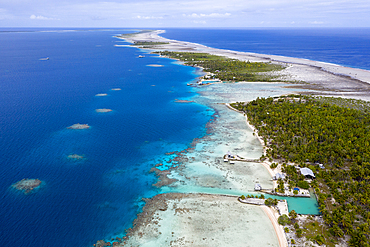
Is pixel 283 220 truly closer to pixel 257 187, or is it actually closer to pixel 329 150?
pixel 257 187

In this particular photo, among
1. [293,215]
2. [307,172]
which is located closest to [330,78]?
[307,172]

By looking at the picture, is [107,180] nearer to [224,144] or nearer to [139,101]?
[224,144]

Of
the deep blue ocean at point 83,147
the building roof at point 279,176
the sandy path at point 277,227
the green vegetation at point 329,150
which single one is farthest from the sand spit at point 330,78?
the sandy path at point 277,227

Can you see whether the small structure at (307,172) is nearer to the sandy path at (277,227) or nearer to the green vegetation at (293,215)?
the green vegetation at (293,215)

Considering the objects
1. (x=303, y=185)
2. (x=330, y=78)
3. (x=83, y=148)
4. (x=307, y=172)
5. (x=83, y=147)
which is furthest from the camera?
(x=330, y=78)

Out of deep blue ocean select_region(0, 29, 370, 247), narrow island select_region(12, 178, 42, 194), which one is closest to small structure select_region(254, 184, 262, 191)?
deep blue ocean select_region(0, 29, 370, 247)

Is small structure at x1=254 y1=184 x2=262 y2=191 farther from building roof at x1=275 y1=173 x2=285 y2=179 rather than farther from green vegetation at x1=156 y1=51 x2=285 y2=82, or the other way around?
green vegetation at x1=156 y1=51 x2=285 y2=82
